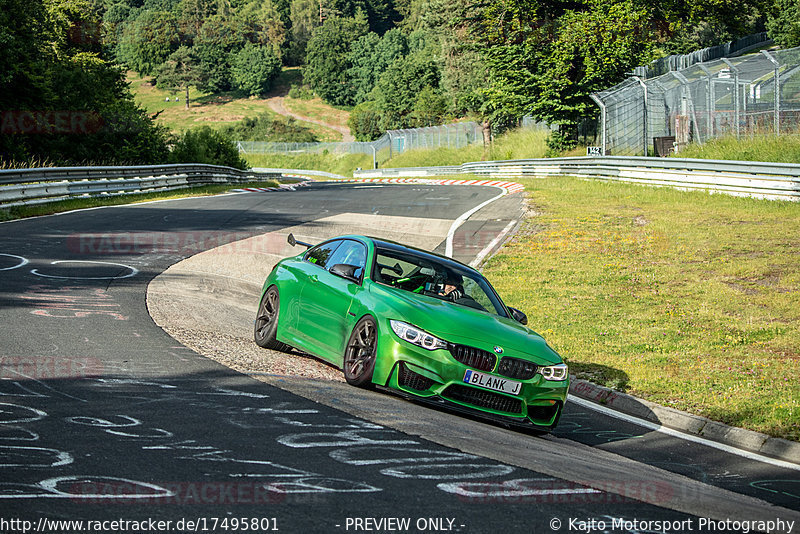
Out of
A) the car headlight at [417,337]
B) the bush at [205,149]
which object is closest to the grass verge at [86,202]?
the bush at [205,149]

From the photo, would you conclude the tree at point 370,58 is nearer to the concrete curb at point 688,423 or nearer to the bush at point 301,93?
the bush at point 301,93

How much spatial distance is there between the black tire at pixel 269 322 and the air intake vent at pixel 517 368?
3165mm

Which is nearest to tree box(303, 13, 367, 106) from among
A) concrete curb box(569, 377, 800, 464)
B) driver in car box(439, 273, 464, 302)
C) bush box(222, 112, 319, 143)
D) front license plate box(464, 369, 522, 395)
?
bush box(222, 112, 319, 143)

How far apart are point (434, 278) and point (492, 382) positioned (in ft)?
6.09

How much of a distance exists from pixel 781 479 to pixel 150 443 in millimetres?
5130

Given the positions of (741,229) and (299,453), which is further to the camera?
(741,229)

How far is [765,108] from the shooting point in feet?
94.6

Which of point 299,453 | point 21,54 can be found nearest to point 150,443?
point 299,453

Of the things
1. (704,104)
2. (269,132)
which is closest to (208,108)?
(269,132)

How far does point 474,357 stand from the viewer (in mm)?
7727

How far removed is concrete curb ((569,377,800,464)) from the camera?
8.32 metres

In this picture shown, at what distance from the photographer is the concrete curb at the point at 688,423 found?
832cm

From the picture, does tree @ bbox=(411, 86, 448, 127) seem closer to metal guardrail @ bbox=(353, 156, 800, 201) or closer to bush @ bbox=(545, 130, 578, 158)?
bush @ bbox=(545, 130, 578, 158)

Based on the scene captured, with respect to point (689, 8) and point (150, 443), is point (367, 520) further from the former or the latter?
point (689, 8)
